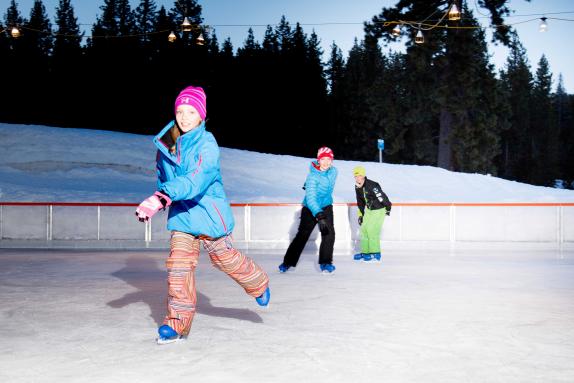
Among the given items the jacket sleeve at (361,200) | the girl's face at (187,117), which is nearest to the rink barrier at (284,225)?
the jacket sleeve at (361,200)

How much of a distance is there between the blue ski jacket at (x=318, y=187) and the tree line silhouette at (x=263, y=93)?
115 ft

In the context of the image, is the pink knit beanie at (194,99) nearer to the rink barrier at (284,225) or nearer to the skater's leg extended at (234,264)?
the skater's leg extended at (234,264)

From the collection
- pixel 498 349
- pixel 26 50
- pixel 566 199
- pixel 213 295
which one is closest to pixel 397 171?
pixel 566 199

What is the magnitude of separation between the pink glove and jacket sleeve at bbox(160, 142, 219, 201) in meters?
0.06

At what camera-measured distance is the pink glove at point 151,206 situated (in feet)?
14.0

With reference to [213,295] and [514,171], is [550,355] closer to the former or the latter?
[213,295]

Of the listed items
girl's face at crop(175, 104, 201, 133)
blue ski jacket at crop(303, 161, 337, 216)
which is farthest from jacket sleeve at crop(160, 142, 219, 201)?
blue ski jacket at crop(303, 161, 337, 216)

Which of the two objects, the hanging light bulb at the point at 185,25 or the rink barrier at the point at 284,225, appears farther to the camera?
the hanging light bulb at the point at 185,25

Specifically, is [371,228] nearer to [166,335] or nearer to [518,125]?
[166,335]

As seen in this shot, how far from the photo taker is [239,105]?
65.6m

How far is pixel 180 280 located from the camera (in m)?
4.86

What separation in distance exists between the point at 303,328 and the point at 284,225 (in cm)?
1146

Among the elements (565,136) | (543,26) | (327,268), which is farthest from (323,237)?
(565,136)

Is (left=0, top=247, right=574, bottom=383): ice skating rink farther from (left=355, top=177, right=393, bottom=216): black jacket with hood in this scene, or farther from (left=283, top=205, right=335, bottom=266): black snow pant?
(left=355, top=177, right=393, bottom=216): black jacket with hood
